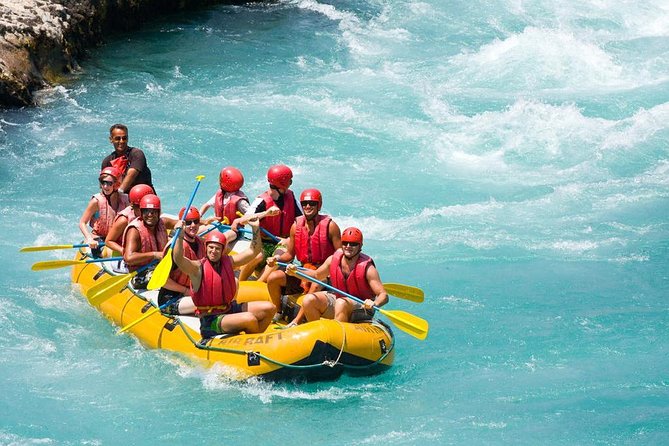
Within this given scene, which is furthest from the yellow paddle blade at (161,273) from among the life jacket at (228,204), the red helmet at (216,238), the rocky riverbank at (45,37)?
the rocky riverbank at (45,37)

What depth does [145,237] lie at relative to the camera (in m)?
8.66

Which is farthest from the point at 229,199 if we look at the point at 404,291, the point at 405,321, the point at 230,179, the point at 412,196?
the point at 412,196

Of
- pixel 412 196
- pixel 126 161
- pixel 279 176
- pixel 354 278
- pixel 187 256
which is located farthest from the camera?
pixel 412 196

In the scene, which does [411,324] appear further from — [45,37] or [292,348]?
[45,37]

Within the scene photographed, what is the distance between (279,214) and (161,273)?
1380 mm

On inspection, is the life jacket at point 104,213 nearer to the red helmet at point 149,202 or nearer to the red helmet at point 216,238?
the red helmet at point 149,202

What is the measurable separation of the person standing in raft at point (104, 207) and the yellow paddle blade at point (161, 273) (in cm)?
138

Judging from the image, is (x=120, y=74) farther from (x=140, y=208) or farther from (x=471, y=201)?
(x=140, y=208)

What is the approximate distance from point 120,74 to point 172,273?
8.35 metres

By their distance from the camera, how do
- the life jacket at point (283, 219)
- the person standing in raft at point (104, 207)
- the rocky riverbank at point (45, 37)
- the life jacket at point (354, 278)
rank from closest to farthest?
the life jacket at point (354, 278)
the life jacket at point (283, 219)
the person standing in raft at point (104, 207)
the rocky riverbank at point (45, 37)

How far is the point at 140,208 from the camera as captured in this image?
8.62m

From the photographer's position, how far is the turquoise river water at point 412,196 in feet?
26.4

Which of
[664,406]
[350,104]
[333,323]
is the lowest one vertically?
[664,406]

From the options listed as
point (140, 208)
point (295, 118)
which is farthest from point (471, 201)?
point (140, 208)
